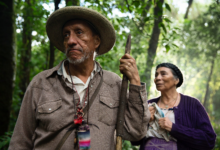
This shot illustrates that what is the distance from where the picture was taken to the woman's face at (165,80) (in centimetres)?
309

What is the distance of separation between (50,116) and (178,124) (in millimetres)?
1915

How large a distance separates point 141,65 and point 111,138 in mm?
6693

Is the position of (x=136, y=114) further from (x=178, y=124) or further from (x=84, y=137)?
(x=178, y=124)

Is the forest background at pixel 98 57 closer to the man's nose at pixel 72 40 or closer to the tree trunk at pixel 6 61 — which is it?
the tree trunk at pixel 6 61

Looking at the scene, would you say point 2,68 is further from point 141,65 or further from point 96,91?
point 141,65

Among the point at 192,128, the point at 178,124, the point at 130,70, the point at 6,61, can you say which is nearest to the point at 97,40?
the point at 130,70

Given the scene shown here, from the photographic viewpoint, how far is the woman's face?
3.09 meters

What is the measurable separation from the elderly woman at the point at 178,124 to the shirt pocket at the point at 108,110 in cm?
101

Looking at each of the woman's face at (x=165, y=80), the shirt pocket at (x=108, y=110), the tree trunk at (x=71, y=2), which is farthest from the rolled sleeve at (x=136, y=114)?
the tree trunk at (x=71, y=2)

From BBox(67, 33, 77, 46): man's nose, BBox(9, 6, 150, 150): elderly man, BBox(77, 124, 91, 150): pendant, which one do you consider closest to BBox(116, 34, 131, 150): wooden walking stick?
BBox(9, 6, 150, 150): elderly man

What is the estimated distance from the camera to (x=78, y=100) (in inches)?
75.5

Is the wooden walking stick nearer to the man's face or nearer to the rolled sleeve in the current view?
the rolled sleeve

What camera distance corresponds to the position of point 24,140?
1859 millimetres

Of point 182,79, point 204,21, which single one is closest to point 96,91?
point 182,79
